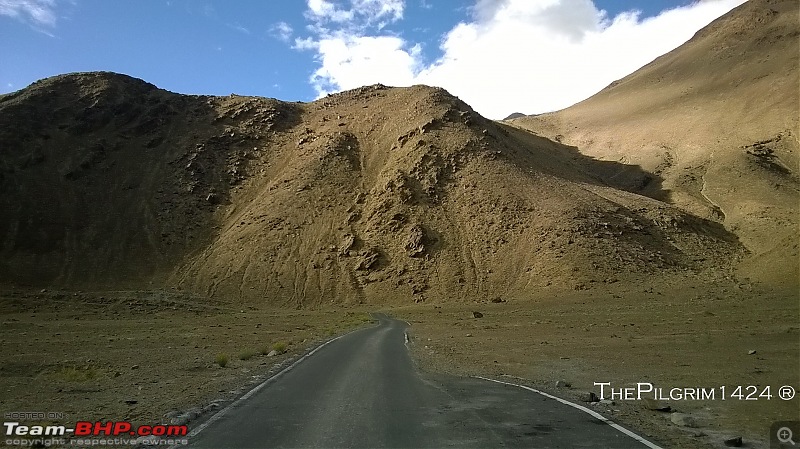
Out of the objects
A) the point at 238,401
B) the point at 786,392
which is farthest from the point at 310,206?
the point at 786,392

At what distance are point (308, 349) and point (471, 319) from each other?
22612mm

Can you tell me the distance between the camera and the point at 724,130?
8344cm

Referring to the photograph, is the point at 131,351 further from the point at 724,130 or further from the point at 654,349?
the point at 724,130

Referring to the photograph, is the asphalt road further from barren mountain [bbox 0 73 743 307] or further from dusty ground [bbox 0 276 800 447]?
barren mountain [bbox 0 73 743 307]

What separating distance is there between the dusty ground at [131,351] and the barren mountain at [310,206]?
10603 millimetres

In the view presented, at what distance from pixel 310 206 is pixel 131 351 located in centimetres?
5010

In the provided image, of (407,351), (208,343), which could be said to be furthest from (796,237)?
(208,343)

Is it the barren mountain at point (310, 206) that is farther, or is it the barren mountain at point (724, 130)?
the barren mountain at point (724, 130)

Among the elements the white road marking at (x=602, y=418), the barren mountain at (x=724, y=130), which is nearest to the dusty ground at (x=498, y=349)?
the white road marking at (x=602, y=418)

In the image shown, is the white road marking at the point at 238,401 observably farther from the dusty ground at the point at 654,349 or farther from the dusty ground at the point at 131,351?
the dusty ground at the point at 654,349

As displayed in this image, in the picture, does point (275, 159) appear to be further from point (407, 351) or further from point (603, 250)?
point (407, 351)

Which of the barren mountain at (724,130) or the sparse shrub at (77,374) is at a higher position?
the barren mountain at (724,130)

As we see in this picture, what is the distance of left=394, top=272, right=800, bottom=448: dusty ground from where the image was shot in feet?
31.8

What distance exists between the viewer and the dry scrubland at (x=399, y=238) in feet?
61.2
